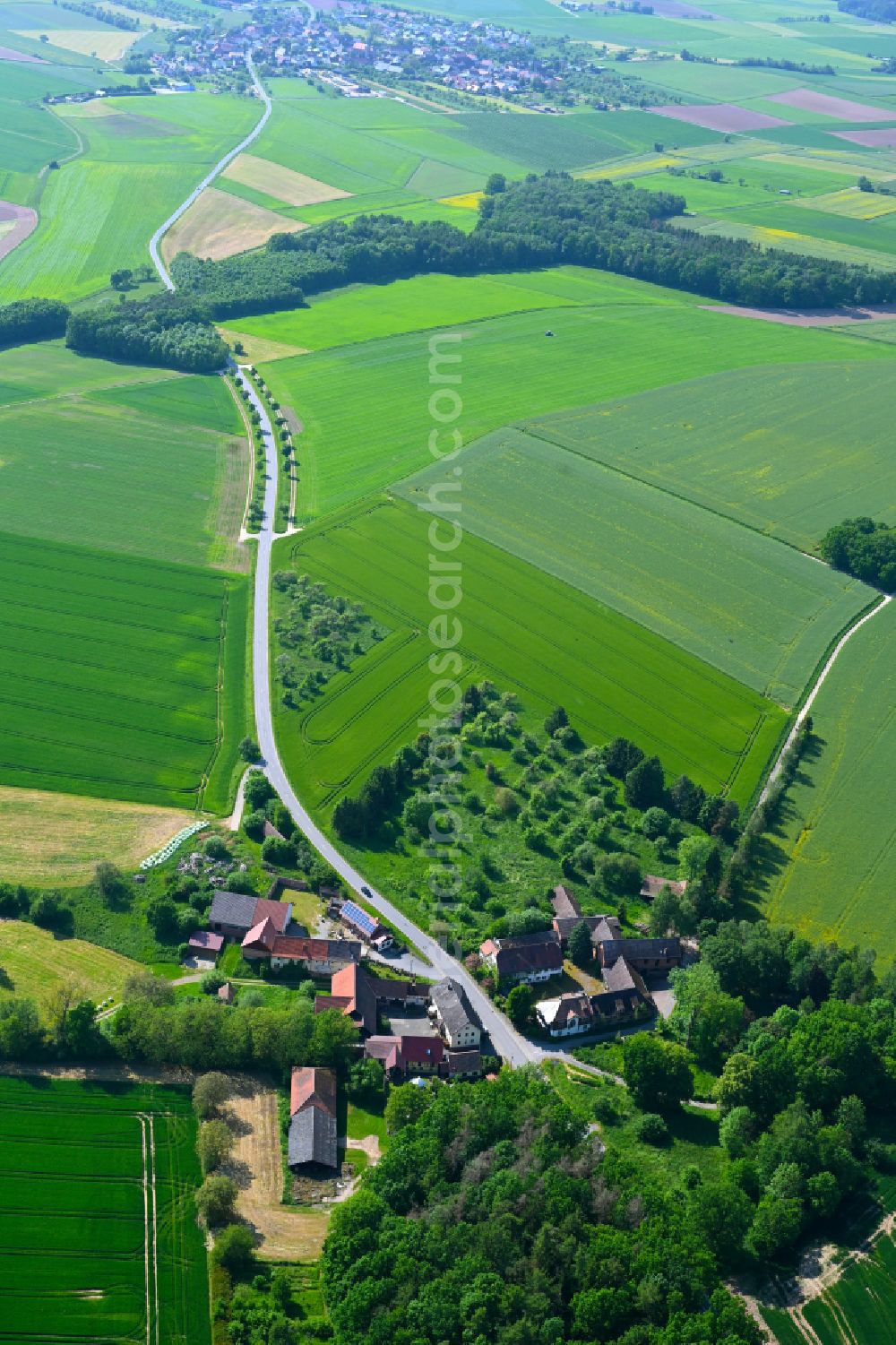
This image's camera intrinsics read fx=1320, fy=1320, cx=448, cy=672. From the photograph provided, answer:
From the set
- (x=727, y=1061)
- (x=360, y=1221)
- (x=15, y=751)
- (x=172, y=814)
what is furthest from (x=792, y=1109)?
(x=15, y=751)

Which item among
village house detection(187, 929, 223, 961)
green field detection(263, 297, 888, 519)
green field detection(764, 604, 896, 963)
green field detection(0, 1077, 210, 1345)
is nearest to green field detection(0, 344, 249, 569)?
green field detection(263, 297, 888, 519)

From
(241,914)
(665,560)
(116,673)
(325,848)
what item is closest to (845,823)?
(325,848)

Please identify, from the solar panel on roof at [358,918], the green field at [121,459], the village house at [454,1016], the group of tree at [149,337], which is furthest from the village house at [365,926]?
the group of tree at [149,337]

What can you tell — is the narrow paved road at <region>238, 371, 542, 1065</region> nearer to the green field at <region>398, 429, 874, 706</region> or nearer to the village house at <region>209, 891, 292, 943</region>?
the village house at <region>209, 891, 292, 943</region>

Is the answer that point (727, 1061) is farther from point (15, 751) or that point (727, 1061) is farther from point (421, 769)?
point (15, 751)

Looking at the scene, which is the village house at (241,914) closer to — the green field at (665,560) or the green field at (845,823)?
the green field at (845,823)
